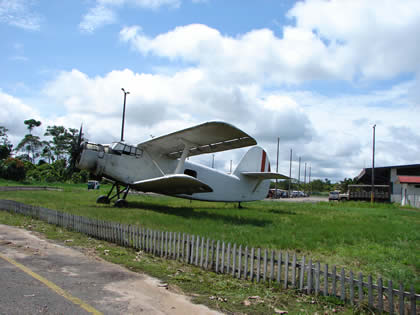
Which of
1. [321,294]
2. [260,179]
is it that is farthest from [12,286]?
[260,179]

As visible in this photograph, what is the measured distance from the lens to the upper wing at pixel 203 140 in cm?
1421

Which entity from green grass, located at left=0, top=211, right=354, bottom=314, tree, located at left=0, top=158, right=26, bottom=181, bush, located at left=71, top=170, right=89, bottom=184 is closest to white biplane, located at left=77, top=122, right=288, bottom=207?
green grass, located at left=0, top=211, right=354, bottom=314

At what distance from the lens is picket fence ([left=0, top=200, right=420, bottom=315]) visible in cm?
467

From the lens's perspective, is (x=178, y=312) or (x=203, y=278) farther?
(x=203, y=278)

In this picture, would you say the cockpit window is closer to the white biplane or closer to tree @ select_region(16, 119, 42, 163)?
the white biplane

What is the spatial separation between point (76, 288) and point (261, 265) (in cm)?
364

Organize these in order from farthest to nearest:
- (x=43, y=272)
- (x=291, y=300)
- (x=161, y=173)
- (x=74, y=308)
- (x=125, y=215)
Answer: (x=161, y=173)
(x=125, y=215)
(x=43, y=272)
(x=291, y=300)
(x=74, y=308)

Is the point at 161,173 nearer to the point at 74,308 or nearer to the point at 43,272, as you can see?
the point at 43,272

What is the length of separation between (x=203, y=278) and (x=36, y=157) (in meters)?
102

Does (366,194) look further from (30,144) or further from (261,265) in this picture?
(30,144)

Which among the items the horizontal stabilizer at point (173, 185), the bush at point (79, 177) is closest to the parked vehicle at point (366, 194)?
the horizontal stabilizer at point (173, 185)

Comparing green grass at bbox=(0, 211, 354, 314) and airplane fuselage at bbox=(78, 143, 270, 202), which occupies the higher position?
airplane fuselage at bbox=(78, 143, 270, 202)

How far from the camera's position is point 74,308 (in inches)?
174

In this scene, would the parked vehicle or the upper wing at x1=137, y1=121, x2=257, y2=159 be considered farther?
the parked vehicle
